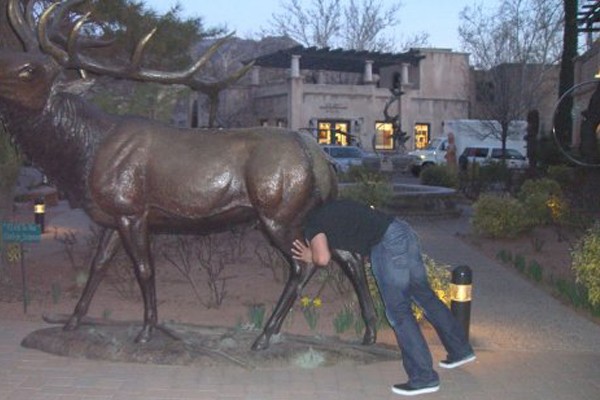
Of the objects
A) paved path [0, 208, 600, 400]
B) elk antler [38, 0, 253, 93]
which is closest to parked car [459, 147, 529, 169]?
paved path [0, 208, 600, 400]

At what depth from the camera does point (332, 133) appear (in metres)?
46.6

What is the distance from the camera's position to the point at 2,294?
9188mm

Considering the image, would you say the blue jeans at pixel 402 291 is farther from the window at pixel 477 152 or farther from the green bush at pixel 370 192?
the window at pixel 477 152

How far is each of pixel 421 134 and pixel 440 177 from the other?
27.1 meters

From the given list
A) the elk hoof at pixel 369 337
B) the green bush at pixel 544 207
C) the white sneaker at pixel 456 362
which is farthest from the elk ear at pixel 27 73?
the green bush at pixel 544 207

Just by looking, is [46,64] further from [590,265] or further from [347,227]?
[590,265]

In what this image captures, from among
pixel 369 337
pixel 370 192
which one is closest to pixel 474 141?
pixel 370 192

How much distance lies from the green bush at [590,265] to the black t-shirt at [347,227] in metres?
3.89

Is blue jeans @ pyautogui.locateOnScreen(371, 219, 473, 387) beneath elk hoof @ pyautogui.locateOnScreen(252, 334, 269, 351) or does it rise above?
above

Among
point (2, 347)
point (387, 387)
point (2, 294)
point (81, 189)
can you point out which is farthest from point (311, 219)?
point (2, 294)

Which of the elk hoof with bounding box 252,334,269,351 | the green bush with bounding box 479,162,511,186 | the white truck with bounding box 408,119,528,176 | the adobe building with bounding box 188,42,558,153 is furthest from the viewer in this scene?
the adobe building with bounding box 188,42,558,153

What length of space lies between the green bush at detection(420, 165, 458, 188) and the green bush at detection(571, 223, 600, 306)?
15.4m

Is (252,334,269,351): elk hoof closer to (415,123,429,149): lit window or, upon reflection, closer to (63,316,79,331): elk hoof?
(63,316,79,331): elk hoof

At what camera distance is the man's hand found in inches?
223
